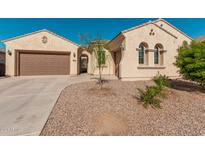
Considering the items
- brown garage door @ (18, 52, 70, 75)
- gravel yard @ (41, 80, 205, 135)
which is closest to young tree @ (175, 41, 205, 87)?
gravel yard @ (41, 80, 205, 135)

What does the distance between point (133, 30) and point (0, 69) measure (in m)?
15.4

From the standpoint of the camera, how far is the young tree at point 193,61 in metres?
6.67

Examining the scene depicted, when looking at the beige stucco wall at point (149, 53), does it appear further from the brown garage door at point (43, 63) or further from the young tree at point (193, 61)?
the brown garage door at point (43, 63)

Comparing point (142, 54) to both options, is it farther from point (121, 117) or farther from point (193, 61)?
point (121, 117)

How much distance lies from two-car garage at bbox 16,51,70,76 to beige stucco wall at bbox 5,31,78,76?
18.5 inches

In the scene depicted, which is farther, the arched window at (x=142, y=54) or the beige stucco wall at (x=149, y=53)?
the arched window at (x=142, y=54)

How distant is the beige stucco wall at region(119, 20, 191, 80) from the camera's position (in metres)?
10.0

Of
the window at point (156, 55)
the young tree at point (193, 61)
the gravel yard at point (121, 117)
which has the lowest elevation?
the gravel yard at point (121, 117)

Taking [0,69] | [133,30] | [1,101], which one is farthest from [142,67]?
[0,69]

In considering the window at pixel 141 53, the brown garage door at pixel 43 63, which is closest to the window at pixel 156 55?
the window at pixel 141 53

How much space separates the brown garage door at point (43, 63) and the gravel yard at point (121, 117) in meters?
9.57

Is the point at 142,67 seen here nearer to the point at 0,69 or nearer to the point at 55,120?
the point at 55,120

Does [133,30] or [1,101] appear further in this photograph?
[133,30]

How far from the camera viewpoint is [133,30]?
32.8ft
